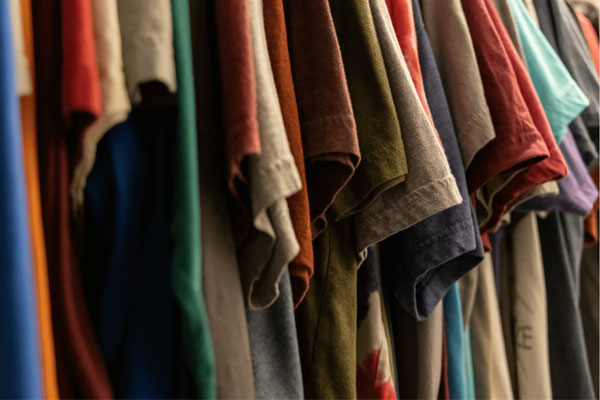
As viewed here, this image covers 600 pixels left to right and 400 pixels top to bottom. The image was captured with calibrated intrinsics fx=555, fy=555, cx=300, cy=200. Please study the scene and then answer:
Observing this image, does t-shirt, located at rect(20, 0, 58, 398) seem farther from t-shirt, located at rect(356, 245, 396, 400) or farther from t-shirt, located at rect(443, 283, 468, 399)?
t-shirt, located at rect(443, 283, 468, 399)

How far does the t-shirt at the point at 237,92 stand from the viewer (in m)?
0.39

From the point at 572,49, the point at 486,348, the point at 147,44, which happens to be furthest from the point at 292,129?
the point at 572,49

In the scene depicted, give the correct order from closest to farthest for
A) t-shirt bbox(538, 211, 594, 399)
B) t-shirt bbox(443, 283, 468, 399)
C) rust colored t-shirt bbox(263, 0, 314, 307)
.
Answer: rust colored t-shirt bbox(263, 0, 314, 307), t-shirt bbox(443, 283, 468, 399), t-shirt bbox(538, 211, 594, 399)

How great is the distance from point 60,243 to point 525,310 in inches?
28.5

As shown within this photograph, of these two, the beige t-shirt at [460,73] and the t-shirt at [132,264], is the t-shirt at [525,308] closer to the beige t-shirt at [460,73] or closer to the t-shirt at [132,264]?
the beige t-shirt at [460,73]

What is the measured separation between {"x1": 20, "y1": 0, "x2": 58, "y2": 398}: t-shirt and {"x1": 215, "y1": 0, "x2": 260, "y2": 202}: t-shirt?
13cm

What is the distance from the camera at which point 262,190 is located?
39 cm

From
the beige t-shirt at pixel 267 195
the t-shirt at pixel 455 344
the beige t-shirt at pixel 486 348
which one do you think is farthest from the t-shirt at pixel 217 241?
the beige t-shirt at pixel 486 348

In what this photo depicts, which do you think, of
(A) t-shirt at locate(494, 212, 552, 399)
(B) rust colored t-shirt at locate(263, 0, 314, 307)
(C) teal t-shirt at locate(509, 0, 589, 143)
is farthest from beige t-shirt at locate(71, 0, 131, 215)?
(A) t-shirt at locate(494, 212, 552, 399)

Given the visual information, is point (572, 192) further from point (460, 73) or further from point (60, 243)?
point (60, 243)

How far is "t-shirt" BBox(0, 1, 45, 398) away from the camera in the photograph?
1.10 ft

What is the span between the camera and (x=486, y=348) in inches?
31.1

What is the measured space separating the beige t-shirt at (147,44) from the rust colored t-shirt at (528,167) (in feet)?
1.48

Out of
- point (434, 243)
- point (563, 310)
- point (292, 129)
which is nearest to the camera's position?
point (292, 129)
